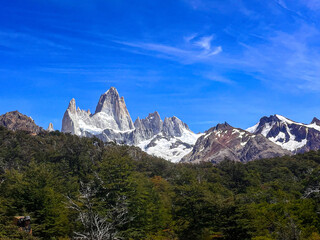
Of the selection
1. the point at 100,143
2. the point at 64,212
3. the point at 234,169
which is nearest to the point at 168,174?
the point at 234,169

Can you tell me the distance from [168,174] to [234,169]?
24.6 metres

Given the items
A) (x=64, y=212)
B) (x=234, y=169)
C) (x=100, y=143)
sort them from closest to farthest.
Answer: (x=64, y=212)
(x=234, y=169)
(x=100, y=143)

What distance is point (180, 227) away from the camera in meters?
41.8

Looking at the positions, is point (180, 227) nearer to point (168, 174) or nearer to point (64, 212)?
point (64, 212)

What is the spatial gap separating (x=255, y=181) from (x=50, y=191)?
215 ft

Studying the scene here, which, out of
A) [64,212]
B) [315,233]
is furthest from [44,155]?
[315,233]

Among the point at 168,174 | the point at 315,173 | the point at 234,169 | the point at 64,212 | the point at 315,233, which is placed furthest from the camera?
the point at 168,174

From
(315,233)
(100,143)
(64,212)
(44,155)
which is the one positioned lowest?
(315,233)

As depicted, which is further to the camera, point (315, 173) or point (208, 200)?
point (315, 173)

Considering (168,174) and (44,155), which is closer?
(44,155)

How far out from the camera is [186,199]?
41.7 metres

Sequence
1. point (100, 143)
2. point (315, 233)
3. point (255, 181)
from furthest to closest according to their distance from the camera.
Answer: point (100, 143)
point (255, 181)
point (315, 233)

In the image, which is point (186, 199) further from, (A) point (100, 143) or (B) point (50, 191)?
(A) point (100, 143)

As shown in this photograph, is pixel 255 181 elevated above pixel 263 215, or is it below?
above
